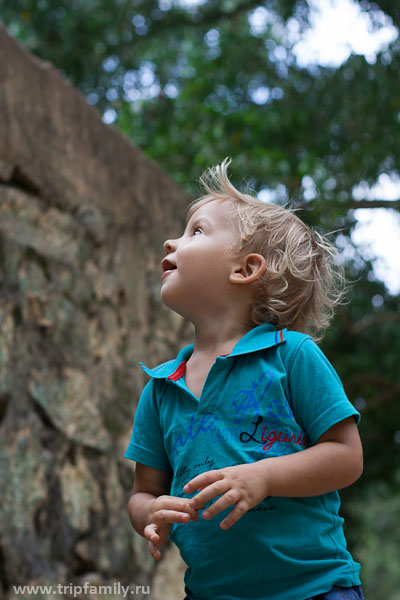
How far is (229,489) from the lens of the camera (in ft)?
3.32

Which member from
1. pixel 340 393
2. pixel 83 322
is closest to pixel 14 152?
pixel 83 322

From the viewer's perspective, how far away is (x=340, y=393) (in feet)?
3.78

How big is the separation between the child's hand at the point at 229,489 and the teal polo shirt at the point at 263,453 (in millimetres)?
90

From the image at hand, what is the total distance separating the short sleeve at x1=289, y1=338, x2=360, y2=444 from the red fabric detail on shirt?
213 millimetres

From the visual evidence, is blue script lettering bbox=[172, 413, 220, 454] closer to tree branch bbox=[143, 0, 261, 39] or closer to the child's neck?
the child's neck

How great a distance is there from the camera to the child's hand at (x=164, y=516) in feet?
3.39

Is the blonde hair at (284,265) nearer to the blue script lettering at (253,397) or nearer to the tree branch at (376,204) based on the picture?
the blue script lettering at (253,397)

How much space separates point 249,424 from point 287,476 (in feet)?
0.37

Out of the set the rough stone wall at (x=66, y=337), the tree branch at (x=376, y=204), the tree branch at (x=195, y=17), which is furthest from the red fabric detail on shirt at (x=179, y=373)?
the tree branch at (x=195, y=17)

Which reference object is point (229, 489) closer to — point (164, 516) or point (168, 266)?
point (164, 516)

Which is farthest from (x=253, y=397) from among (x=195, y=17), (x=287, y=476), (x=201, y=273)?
(x=195, y=17)

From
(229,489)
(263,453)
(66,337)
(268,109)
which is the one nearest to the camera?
(229,489)

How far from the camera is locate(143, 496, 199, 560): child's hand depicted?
1.03 metres

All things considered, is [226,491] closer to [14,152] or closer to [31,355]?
[31,355]
